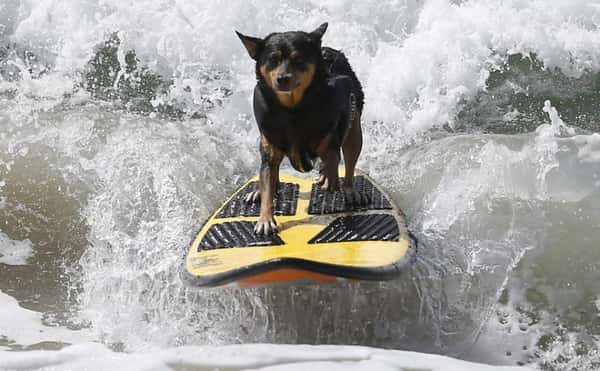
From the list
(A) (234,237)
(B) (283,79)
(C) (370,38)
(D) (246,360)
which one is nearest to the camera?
(D) (246,360)

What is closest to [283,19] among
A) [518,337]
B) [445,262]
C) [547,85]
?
[547,85]

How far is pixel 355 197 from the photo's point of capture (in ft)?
16.0

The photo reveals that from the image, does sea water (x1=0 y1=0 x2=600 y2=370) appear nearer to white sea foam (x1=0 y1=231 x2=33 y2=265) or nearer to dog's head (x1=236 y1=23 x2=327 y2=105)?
white sea foam (x1=0 y1=231 x2=33 y2=265)

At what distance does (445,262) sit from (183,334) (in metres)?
1.59

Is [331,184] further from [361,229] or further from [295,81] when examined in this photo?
[295,81]

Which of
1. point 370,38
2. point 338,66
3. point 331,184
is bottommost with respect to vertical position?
point 331,184

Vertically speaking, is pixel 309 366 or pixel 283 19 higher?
pixel 283 19

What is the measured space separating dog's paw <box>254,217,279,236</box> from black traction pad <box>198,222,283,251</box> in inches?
1.1

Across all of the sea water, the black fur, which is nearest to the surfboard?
the sea water

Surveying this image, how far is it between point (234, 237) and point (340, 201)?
771 mm

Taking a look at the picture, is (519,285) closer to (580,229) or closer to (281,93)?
(580,229)

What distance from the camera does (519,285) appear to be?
15.4 ft

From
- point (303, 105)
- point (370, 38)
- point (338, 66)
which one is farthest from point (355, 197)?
point (370, 38)

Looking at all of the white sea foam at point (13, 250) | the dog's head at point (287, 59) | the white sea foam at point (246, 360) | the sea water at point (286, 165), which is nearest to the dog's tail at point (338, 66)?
the dog's head at point (287, 59)
